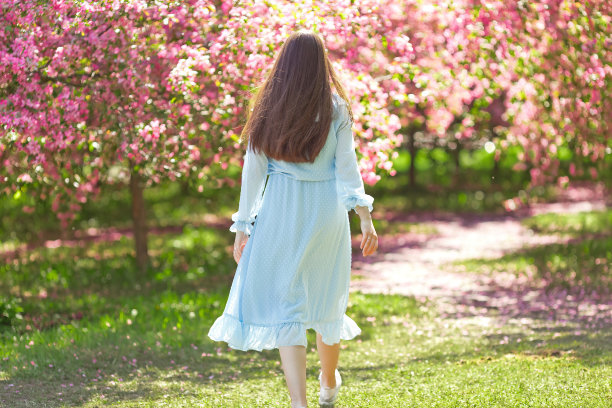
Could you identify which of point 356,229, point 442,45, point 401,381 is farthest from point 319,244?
point 356,229

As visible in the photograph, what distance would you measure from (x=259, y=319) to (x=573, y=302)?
15.3 ft

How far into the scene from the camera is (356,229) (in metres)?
13.8

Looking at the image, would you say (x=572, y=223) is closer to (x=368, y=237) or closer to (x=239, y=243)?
(x=368, y=237)

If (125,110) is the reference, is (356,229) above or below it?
below

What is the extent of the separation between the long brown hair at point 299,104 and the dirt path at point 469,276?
3871 mm

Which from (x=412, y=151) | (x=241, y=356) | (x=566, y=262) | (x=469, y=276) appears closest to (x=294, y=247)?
(x=241, y=356)

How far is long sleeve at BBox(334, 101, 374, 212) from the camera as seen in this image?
13.6 ft

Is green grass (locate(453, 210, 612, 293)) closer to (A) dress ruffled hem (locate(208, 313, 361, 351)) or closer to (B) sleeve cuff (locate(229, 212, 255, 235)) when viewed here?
(A) dress ruffled hem (locate(208, 313, 361, 351))

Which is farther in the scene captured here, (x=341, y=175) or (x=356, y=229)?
(x=356, y=229)

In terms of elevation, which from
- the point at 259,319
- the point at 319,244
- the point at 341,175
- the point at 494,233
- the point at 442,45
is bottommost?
the point at 494,233

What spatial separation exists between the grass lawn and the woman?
85cm

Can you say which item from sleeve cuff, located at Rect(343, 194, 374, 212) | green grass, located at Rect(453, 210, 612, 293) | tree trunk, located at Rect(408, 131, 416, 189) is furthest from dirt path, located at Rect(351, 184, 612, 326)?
sleeve cuff, located at Rect(343, 194, 374, 212)

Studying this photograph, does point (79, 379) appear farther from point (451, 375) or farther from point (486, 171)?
point (486, 171)

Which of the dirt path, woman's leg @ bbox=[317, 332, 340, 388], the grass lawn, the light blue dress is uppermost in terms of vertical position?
the light blue dress
